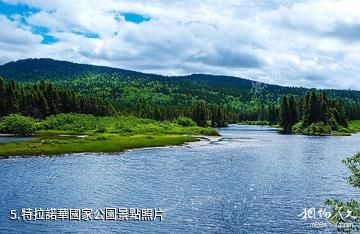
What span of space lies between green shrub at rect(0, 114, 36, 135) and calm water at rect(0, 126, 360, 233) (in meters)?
67.6

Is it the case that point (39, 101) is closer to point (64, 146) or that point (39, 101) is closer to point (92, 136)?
point (92, 136)

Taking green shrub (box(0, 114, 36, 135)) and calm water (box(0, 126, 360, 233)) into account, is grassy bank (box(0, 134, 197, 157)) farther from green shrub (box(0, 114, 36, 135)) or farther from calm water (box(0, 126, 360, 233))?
green shrub (box(0, 114, 36, 135))

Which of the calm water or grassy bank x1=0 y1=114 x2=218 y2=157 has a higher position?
grassy bank x1=0 y1=114 x2=218 y2=157

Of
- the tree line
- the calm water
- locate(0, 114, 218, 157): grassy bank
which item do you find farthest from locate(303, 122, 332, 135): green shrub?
the calm water

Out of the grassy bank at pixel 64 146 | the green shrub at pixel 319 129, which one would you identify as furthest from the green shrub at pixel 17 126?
the green shrub at pixel 319 129

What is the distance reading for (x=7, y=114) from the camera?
161500 mm

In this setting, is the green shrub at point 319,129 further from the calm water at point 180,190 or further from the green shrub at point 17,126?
the green shrub at point 17,126

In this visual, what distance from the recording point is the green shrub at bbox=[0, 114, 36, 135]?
456 ft

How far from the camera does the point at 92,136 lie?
117 metres

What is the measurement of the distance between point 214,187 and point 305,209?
1317 centimetres

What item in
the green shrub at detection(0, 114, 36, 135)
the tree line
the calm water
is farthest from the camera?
the tree line

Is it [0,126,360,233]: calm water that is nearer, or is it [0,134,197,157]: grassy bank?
[0,126,360,233]: calm water

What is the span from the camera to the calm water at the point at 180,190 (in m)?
A: 35.6

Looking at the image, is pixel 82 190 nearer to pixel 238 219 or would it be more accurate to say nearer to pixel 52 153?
pixel 238 219
